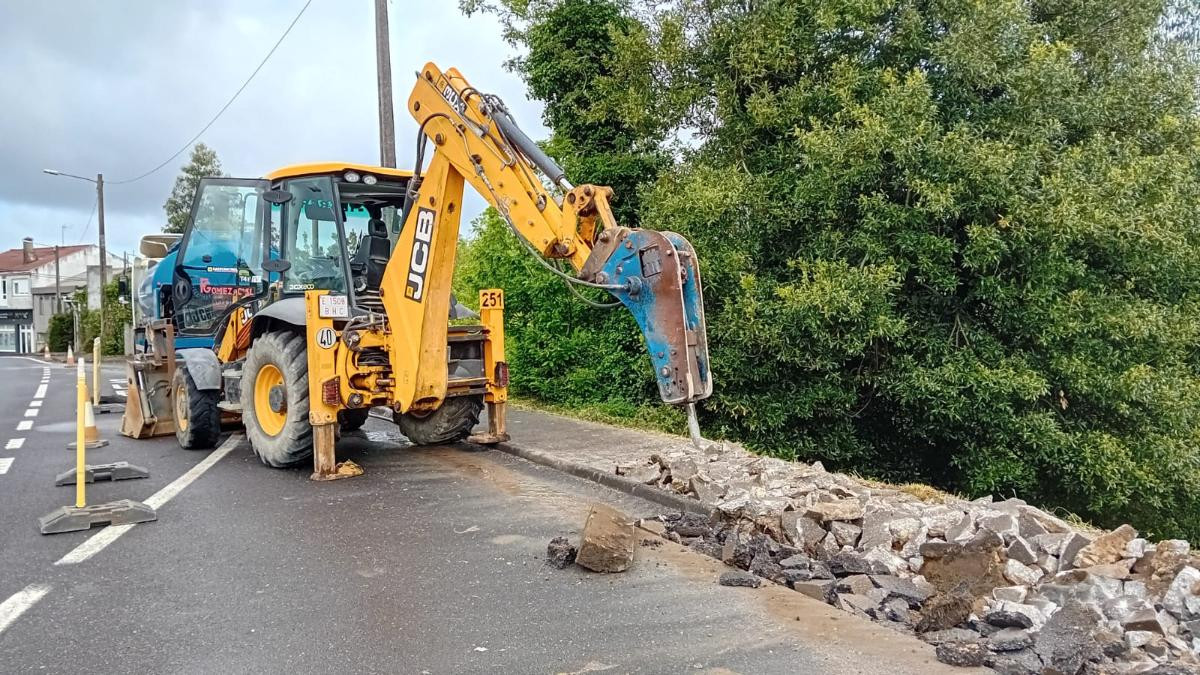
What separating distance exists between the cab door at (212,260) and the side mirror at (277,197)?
1.83 m

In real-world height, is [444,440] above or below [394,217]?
below

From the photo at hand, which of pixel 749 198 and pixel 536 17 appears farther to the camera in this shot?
pixel 536 17

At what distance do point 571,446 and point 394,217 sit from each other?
10.8 feet

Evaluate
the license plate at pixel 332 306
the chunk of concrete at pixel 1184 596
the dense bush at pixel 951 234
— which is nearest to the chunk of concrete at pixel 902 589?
the chunk of concrete at pixel 1184 596

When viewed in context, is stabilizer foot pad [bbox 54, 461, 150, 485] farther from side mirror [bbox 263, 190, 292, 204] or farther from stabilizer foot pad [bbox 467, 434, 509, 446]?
stabilizer foot pad [bbox 467, 434, 509, 446]

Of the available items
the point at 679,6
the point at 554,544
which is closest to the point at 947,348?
the point at 679,6

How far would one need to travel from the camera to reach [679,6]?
43.9 ft

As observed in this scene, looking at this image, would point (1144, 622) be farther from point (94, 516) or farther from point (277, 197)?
point (277, 197)

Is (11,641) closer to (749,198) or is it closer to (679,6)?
(749,198)

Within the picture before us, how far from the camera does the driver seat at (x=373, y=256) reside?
29.9 feet

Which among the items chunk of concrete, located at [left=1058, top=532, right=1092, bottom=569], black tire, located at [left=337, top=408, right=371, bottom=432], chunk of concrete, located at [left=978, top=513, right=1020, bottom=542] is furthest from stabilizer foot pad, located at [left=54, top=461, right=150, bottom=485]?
chunk of concrete, located at [left=1058, top=532, right=1092, bottom=569]

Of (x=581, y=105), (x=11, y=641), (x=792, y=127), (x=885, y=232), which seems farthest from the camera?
(x=581, y=105)

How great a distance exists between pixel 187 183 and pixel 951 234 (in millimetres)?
42048

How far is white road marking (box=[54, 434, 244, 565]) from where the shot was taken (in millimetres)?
5859
